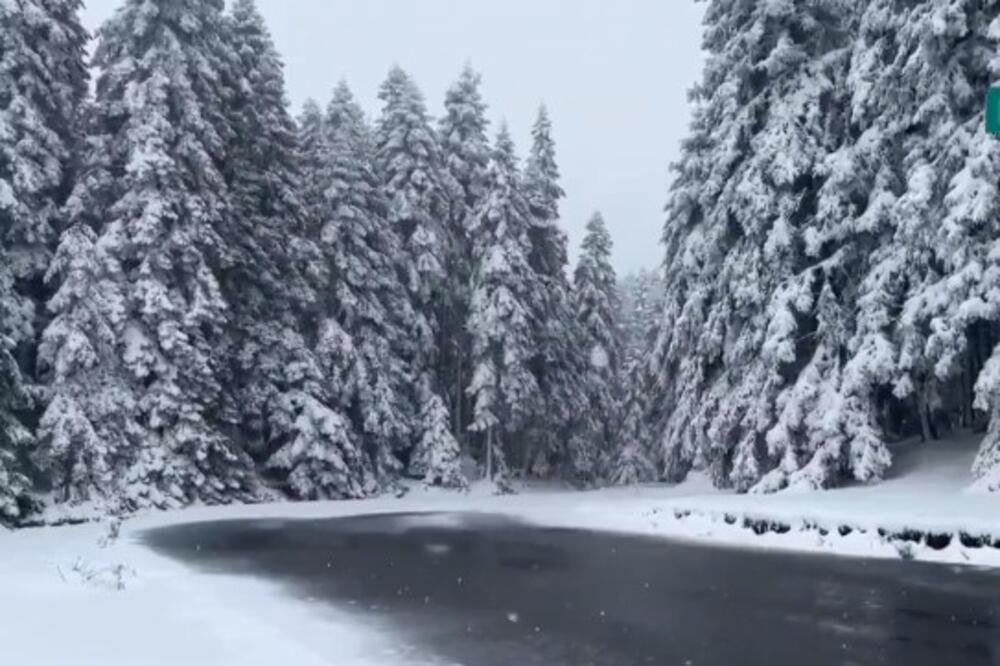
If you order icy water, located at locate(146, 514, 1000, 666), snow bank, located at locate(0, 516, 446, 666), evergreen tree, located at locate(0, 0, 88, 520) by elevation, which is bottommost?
icy water, located at locate(146, 514, 1000, 666)

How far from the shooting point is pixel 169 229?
32.2m

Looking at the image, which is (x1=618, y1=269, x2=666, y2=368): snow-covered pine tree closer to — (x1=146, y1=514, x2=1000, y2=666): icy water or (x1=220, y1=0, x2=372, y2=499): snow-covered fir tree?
(x1=220, y1=0, x2=372, y2=499): snow-covered fir tree

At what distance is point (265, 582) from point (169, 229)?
19.9 meters

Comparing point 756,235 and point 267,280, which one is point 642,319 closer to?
point 267,280

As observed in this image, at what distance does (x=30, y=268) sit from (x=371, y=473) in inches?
613

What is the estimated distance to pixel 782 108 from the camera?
2852 centimetres

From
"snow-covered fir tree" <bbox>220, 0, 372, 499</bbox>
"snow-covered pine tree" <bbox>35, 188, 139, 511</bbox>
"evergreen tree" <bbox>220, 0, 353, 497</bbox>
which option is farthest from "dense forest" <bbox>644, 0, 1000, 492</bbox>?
"snow-covered pine tree" <bbox>35, 188, 139, 511</bbox>

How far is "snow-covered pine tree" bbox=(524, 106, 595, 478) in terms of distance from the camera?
151 ft

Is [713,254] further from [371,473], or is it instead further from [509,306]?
[371,473]

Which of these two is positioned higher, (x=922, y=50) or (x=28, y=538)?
(x=922, y=50)

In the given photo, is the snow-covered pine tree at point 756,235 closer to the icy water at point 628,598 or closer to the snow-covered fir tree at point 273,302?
the icy water at point 628,598

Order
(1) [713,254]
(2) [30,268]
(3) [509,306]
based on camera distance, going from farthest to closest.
Answer: (3) [509,306] → (1) [713,254] → (2) [30,268]

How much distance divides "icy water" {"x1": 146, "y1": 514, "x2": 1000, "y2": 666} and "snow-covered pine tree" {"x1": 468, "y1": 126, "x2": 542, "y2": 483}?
66.9 feet

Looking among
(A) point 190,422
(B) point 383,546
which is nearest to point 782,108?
(B) point 383,546
